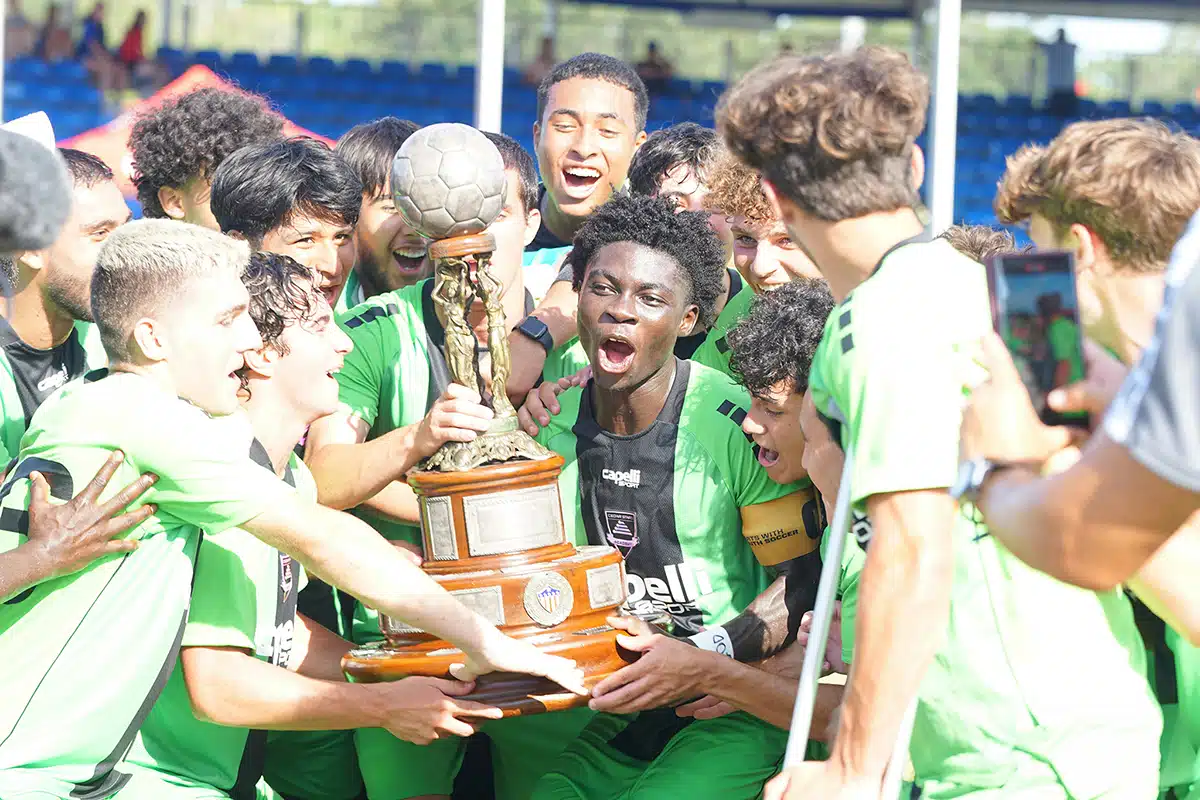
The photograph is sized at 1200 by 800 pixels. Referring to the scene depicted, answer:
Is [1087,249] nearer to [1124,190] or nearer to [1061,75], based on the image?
[1124,190]

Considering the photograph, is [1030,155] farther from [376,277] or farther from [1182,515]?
[376,277]

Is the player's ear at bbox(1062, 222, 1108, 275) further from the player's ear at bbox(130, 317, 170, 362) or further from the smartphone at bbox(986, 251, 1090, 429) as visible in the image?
the player's ear at bbox(130, 317, 170, 362)

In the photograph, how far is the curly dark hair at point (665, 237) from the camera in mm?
4465

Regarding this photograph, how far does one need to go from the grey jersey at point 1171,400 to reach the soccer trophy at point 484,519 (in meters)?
2.18

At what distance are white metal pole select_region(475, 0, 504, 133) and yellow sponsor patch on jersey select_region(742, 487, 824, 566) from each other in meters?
6.13

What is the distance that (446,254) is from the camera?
385cm

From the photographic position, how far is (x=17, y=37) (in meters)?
22.2

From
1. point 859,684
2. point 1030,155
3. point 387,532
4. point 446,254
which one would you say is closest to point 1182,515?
point 859,684

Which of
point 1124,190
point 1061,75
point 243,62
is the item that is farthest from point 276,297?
point 1061,75

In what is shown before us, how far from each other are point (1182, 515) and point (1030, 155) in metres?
1.62

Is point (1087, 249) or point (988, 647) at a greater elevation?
point (1087, 249)

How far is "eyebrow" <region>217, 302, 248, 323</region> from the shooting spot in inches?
A: 146

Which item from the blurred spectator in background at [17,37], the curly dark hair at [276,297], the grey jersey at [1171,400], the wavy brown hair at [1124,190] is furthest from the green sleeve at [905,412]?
the blurred spectator in background at [17,37]

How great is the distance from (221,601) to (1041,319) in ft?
8.05
